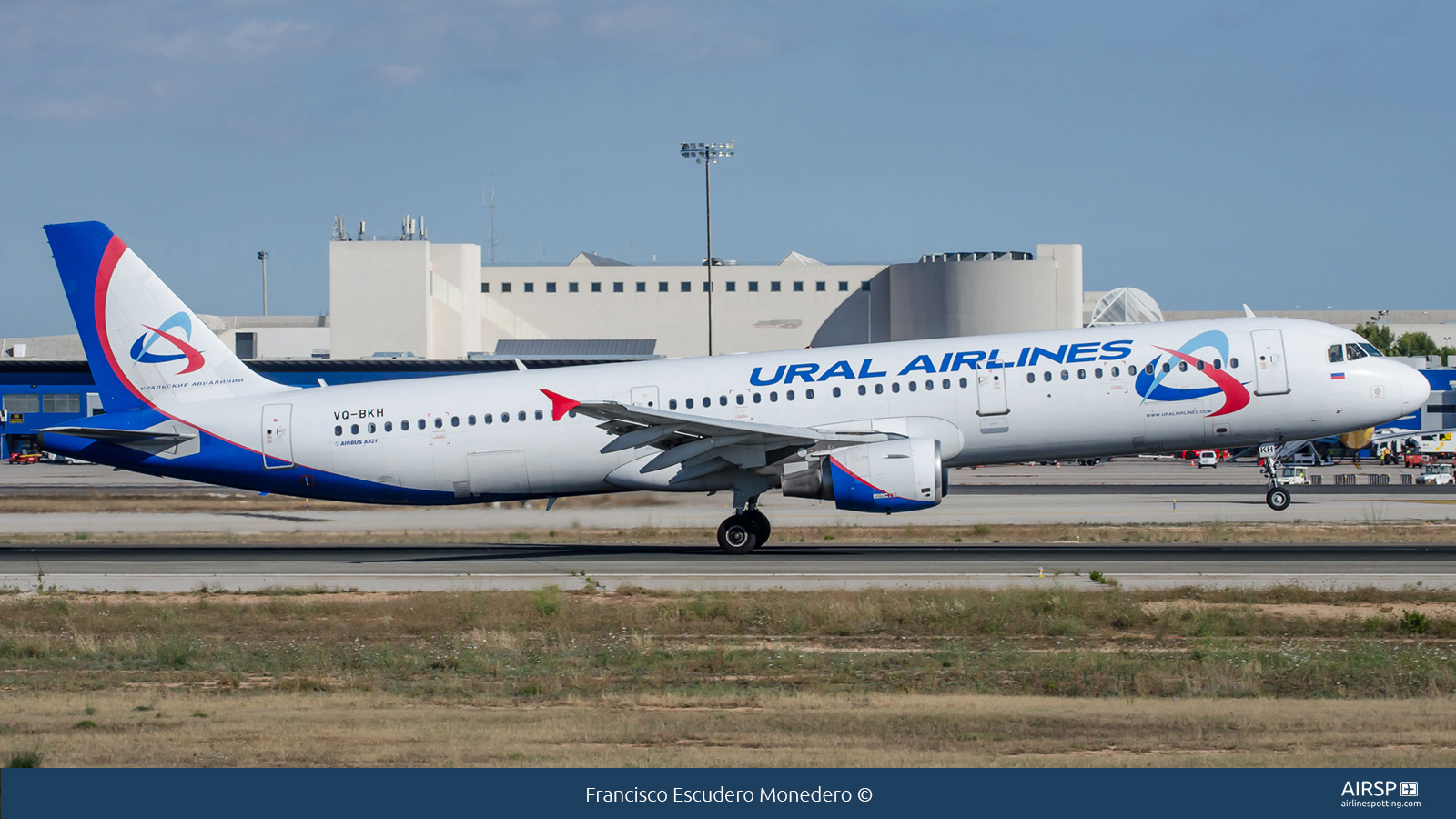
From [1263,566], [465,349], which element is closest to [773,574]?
[1263,566]

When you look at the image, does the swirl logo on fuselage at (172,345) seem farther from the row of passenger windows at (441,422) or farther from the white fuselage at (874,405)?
the row of passenger windows at (441,422)

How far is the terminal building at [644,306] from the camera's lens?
112 meters

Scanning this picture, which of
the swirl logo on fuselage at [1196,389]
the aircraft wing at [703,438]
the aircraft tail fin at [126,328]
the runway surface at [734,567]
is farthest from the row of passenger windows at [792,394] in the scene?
the aircraft tail fin at [126,328]

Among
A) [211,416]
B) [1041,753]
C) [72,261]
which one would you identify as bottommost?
[1041,753]

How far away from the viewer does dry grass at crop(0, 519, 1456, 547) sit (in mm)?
33531

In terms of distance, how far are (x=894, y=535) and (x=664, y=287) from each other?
85775 mm

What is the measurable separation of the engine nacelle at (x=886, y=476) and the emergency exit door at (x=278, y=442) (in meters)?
13.0

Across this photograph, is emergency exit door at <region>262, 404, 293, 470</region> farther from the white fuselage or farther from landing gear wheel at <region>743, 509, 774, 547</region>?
landing gear wheel at <region>743, 509, 774, 547</region>

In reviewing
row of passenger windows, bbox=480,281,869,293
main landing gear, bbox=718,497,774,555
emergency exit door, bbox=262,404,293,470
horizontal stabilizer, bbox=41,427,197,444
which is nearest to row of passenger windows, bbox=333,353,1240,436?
emergency exit door, bbox=262,404,293,470

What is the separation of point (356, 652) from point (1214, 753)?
11509 millimetres

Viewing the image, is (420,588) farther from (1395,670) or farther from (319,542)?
(1395,670)

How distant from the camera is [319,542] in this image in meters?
36.2

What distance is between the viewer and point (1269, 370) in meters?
29.2

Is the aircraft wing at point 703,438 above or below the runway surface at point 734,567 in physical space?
above
